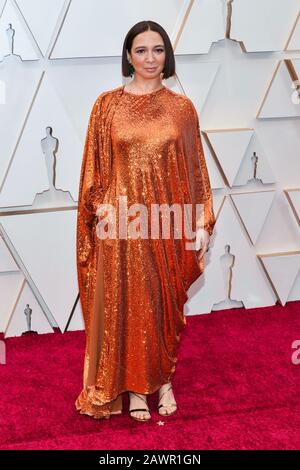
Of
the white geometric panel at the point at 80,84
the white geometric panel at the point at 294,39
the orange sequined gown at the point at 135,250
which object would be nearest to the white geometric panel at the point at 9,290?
the white geometric panel at the point at 80,84

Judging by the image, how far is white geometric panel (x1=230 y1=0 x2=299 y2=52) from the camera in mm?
3195

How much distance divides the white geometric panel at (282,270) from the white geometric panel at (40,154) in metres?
1.22

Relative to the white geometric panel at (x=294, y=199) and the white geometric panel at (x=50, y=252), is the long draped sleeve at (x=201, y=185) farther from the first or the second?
the white geometric panel at (x=294, y=199)

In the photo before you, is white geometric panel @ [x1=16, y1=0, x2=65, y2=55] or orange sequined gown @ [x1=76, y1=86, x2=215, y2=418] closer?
orange sequined gown @ [x1=76, y1=86, x2=215, y2=418]

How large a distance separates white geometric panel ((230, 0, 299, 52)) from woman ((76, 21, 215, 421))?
1.11 meters

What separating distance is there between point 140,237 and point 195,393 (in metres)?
0.82

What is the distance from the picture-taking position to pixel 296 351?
3.03 meters

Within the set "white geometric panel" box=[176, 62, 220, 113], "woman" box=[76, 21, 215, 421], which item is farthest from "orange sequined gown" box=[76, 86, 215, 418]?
"white geometric panel" box=[176, 62, 220, 113]

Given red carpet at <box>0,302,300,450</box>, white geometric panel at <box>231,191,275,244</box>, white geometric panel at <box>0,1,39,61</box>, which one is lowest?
red carpet at <box>0,302,300,450</box>

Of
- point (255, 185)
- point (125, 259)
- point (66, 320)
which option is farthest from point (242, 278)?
point (125, 259)

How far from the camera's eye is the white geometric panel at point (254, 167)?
3.39 meters

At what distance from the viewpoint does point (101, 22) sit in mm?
3047

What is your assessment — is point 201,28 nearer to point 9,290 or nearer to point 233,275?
point 233,275

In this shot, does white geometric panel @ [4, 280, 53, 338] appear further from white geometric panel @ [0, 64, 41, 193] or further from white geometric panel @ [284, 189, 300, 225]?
white geometric panel @ [284, 189, 300, 225]
